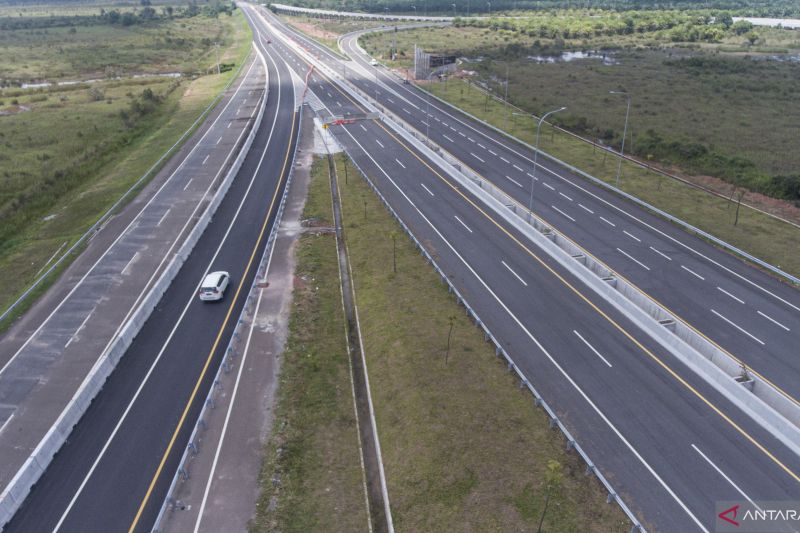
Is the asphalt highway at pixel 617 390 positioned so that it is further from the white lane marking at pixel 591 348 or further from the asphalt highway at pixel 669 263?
the asphalt highway at pixel 669 263

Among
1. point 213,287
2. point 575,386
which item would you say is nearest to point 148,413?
point 213,287

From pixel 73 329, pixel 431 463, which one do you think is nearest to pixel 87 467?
pixel 73 329

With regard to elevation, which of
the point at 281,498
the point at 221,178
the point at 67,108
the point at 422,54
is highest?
the point at 422,54

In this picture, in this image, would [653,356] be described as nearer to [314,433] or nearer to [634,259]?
[634,259]

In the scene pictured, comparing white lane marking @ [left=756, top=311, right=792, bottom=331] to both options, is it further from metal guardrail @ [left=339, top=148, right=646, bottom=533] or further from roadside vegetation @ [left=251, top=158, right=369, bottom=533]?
roadside vegetation @ [left=251, top=158, right=369, bottom=533]

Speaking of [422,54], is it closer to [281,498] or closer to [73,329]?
[73,329]
